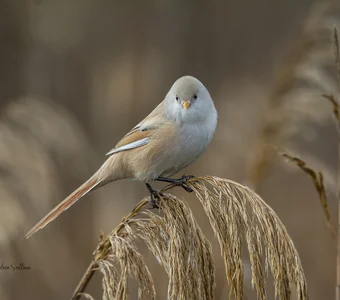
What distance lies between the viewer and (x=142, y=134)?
10.2ft

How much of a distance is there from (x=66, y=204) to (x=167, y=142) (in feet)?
1.70

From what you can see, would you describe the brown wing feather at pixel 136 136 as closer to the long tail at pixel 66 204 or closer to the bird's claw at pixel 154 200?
the long tail at pixel 66 204

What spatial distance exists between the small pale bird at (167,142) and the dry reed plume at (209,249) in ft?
1.97

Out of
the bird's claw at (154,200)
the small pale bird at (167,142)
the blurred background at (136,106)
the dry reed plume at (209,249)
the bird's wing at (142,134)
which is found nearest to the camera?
the dry reed plume at (209,249)

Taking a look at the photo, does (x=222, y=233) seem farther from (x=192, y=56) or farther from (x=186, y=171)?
(x=192, y=56)

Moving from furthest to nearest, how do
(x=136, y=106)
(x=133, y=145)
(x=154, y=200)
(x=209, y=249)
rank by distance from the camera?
(x=136, y=106)
(x=133, y=145)
(x=154, y=200)
(x=209, y=249)

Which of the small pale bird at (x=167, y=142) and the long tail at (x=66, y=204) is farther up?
the small pale bird at (x=167, y=142)

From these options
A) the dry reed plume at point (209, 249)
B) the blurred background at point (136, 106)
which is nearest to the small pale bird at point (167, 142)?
the blurred background at point (136, 106)

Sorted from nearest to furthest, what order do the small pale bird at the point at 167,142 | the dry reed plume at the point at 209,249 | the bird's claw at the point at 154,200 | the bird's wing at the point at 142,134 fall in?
the dry reed plume at the point at 209,249 → the bird's claw at the point at 154,200 → the small pale bird at the point at 167,142 → the bird's wing at the point at 142,134

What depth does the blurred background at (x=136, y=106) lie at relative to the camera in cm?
341

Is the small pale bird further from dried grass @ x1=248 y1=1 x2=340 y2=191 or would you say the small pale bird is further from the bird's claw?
dried grass @ x1=248 y1=1 x2=340 y2=191

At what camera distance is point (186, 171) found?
5.18 m

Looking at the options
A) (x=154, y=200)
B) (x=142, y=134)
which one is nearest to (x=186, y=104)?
(x=142, y=134)

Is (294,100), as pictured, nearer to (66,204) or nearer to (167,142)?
(167,142)
